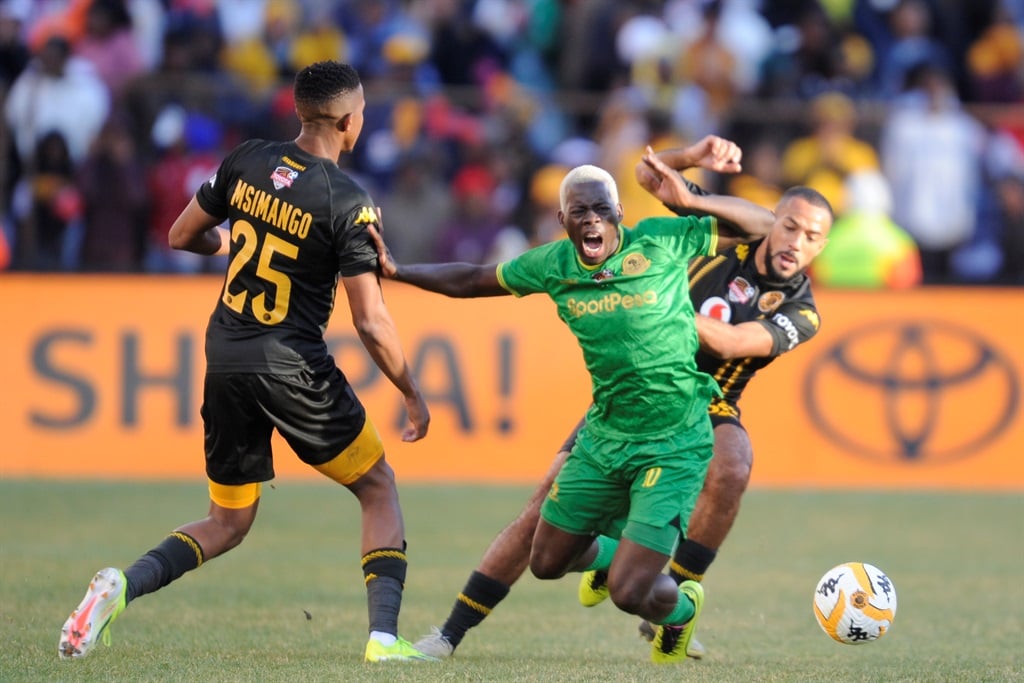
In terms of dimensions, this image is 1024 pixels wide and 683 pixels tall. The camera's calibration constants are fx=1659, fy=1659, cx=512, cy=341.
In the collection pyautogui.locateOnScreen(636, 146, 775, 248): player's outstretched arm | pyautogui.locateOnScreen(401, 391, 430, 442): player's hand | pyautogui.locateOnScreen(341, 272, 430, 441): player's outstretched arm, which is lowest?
pyautogui.locateOnScreen(401, 391, 430, 442): player's hand

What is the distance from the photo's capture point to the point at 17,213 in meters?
15.5

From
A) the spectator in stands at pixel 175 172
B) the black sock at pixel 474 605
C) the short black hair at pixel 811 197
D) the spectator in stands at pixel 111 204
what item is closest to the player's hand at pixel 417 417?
the black sock at pixel 474 605

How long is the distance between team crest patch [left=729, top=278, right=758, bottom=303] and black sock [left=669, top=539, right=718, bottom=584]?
1245 mm

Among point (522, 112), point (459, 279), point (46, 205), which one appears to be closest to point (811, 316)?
point (459, 279)

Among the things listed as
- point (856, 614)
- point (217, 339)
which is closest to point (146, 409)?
point (217, 339)

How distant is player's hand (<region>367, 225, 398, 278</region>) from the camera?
701cm

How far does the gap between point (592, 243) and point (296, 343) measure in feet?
4.41

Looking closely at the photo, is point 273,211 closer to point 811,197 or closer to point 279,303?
point 279,303

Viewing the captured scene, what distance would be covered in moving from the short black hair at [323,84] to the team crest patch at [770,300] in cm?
244

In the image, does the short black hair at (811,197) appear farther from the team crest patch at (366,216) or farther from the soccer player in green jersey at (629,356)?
the team crest patch at (366,216)

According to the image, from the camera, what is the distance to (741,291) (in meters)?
8.37

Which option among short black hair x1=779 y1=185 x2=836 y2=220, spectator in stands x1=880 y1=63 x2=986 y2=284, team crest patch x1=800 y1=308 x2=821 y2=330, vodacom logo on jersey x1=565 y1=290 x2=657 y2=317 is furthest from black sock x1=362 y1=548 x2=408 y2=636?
spectator in stands x1=880 y1=63 x2=986 y2=284

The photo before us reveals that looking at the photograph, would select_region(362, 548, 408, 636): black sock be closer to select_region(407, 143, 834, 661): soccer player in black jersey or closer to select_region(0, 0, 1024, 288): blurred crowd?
select_region(407, 143, 834, 661): soccer player in black jersey

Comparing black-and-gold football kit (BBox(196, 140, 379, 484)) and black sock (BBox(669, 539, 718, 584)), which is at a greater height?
black-and-gold football kit (BBox(196, 140, 379, 484))
